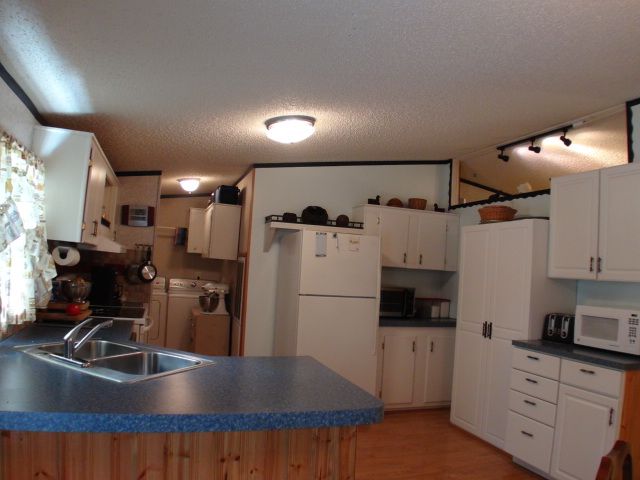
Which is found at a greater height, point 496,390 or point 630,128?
point 630,128

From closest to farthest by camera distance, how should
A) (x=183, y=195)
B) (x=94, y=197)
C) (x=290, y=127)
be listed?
(x=94, y=197), (x=290, y=127), (x=183, y=195)

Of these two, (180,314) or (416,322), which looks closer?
(416,322)

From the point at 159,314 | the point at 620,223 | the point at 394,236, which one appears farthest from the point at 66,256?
the point at 620,223

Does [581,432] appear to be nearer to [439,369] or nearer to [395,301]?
[439,369]

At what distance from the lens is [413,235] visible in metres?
4.87

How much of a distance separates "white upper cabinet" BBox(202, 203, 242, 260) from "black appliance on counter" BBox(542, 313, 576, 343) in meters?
3.23

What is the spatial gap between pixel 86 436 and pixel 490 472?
2.76 metres

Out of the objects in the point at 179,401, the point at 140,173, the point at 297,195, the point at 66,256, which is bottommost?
the point at 179,401

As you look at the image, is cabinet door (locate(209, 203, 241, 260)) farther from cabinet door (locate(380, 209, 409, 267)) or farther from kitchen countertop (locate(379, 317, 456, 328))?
kitchen countertop (locate(379, 317, 456, 328))

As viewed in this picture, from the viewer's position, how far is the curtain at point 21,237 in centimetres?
199

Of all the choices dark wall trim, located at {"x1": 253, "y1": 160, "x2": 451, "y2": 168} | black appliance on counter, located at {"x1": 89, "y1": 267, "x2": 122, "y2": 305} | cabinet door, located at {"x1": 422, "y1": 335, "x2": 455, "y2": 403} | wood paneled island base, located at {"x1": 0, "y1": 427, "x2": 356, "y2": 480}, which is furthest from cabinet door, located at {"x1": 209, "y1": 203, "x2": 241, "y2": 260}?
wood paneled island base, located at {"x1": 0, "y1": 427, "x2": 356, "y2": 480}

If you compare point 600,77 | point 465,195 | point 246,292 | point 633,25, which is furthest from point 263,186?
point 633,25

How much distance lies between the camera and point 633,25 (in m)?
2.14

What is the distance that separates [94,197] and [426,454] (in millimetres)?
2899
